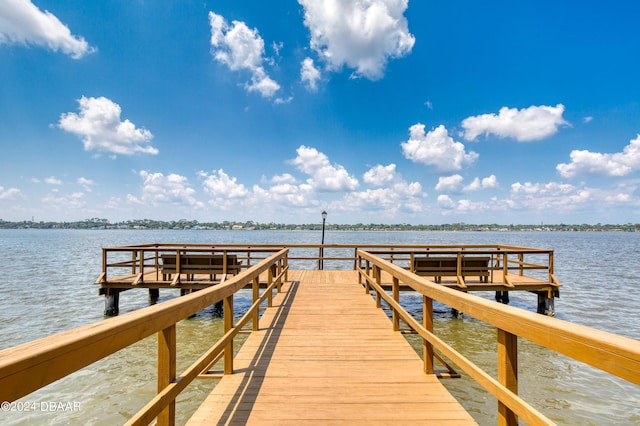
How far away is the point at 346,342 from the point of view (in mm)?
4059

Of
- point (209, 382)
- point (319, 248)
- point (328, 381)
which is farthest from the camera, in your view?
point (319, 248)

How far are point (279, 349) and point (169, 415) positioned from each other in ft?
6.77

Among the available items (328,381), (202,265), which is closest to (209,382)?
(328,381)

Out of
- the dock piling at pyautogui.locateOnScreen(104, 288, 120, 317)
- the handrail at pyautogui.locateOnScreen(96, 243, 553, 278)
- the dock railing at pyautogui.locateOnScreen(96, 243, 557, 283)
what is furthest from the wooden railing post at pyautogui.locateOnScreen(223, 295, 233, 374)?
the dock piling at pyautogui.locateOnScreen(104, 288, 120, 317)

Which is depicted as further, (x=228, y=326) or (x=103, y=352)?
(x=228, y=326)

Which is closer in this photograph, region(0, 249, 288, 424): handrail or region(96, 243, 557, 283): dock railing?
region(0, 249, 288, 424): handrail

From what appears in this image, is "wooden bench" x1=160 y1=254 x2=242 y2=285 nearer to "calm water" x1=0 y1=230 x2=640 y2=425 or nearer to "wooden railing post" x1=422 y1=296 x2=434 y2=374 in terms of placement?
"calm water" x1=0 y1=230 x2=640 y2=425

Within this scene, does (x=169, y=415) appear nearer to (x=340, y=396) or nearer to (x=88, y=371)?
(x=340, y=396)

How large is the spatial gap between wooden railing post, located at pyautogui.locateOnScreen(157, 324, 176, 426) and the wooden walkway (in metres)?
Result: 0.56

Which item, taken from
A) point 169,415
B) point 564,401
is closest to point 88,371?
point 169,415

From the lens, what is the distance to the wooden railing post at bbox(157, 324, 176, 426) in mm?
1798

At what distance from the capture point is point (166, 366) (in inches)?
72.1

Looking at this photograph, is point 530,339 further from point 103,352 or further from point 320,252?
point 320,252

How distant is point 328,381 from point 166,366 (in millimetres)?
1709
